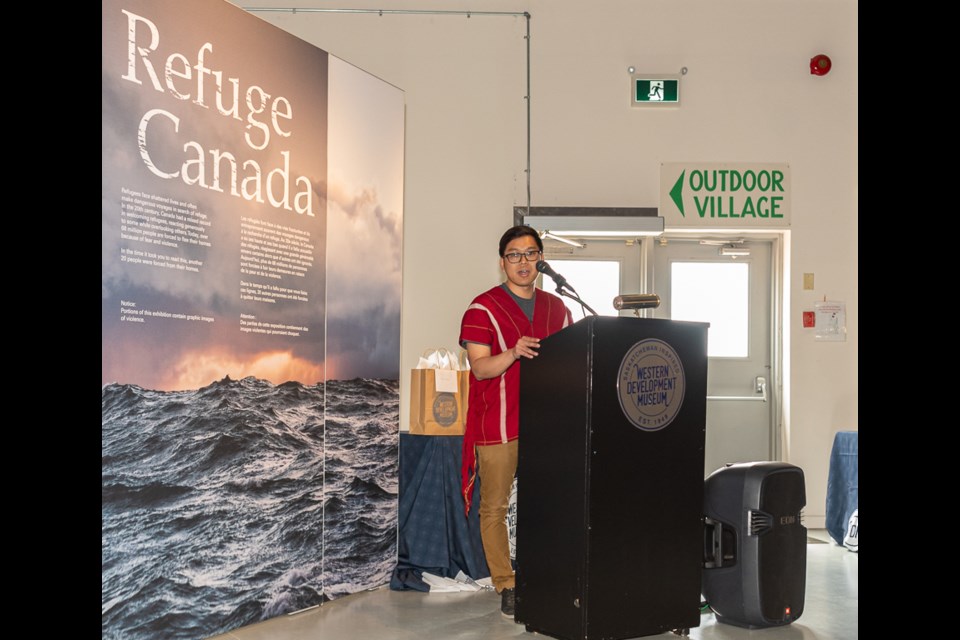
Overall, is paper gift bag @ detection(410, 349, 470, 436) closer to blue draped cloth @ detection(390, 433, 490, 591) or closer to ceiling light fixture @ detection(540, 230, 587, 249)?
blue draped cloth @ detection(390, 433, 490, 591)

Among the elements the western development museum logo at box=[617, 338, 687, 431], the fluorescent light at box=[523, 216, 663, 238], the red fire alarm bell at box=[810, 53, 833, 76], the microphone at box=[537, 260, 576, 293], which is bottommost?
the western development museum logo at box=[617, 338, 687, 431]

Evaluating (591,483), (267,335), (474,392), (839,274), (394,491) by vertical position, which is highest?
(839,274)

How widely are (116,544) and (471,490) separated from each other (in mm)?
1515

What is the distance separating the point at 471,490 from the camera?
→ 387 centimetres

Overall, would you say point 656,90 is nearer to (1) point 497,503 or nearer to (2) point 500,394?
(2) point 500,394

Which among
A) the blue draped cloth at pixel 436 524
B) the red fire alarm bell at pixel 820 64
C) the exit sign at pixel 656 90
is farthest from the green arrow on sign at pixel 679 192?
the blue draped cloth at pixel 436 524

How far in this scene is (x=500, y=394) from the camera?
11.9 feet

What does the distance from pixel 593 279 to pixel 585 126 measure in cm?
110

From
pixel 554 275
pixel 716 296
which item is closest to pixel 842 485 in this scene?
pixel 716 296

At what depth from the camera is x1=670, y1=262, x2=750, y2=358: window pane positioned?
21.6ft

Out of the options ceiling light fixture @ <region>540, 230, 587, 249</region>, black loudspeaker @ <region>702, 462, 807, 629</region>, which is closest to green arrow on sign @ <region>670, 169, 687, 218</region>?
ceiling light fixture @ <region>540, 230, 587, 249</region>

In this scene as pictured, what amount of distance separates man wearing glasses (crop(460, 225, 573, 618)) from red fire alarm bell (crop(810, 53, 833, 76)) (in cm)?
375

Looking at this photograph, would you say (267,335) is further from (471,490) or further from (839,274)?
(839,274)
